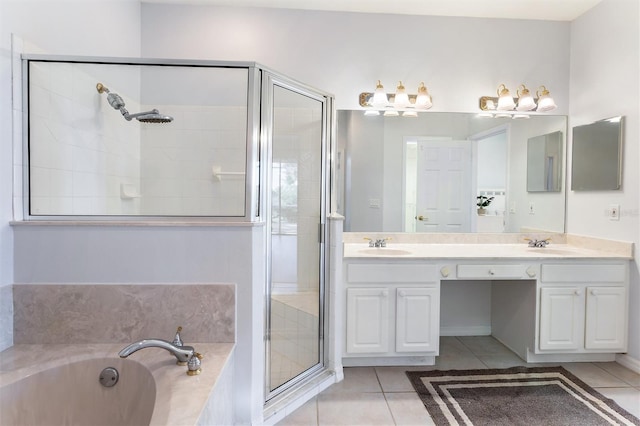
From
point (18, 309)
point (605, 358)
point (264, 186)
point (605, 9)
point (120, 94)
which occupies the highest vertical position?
point (605, 9)

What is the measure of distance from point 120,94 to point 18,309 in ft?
4.12

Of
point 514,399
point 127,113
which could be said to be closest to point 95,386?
point 127,113

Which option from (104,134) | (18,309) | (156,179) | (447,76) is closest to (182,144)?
(156,179)

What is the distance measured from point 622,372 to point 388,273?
174cm

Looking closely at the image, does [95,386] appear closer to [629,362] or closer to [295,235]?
[295,235]

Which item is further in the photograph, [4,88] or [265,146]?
[265,146]

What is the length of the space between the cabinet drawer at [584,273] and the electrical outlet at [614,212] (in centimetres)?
35

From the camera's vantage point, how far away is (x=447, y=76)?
288 centimetres

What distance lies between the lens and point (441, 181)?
2.89m

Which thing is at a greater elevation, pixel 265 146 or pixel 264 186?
pixel 265 146

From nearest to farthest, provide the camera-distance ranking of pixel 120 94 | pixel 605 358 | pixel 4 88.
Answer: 1. pixel 4 88
2. pixel 120 94
3. pixel 605 358

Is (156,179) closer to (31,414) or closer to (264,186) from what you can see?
(264,186)

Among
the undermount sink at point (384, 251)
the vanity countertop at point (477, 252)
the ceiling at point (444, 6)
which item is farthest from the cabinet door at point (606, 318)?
the ceiling at point (444, 6)

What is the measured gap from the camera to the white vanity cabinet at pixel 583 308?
2430mm
